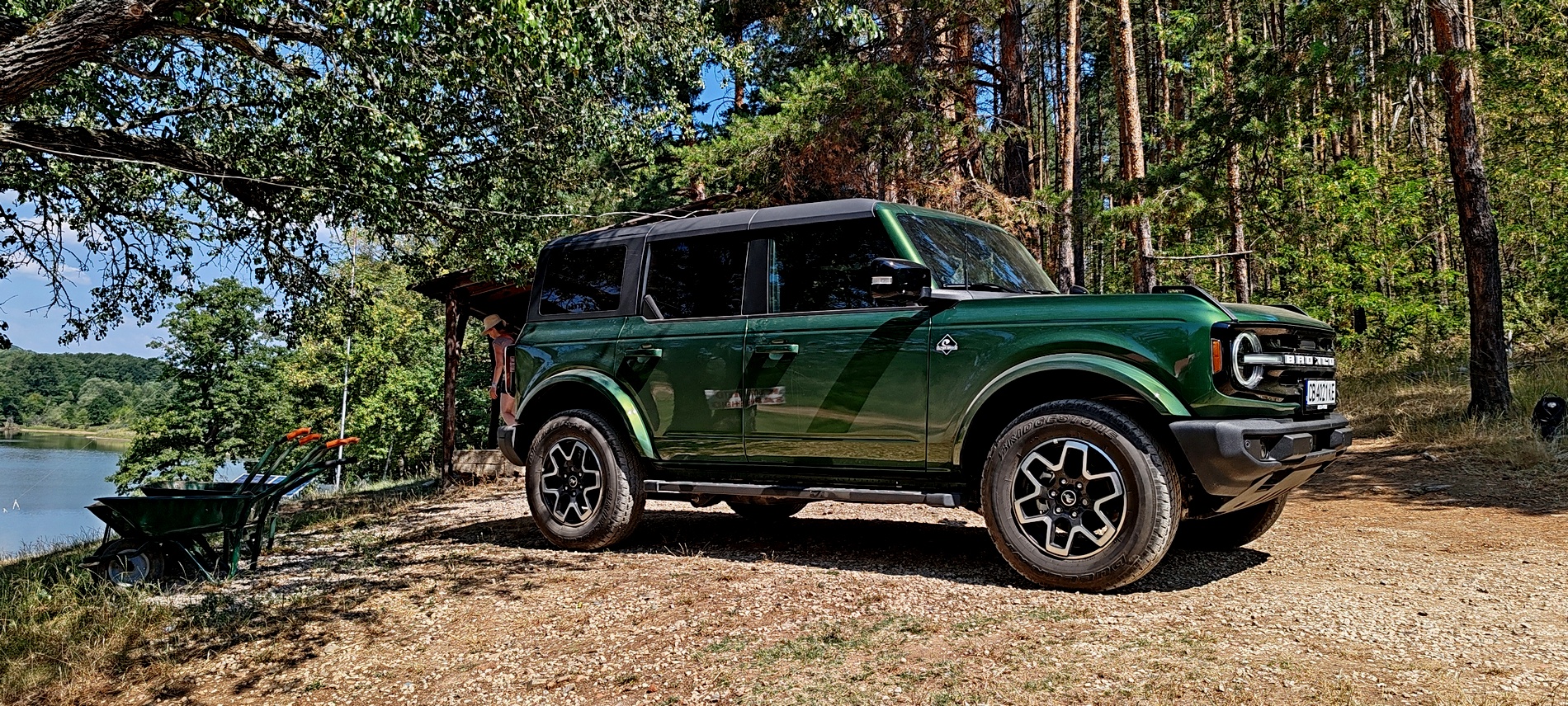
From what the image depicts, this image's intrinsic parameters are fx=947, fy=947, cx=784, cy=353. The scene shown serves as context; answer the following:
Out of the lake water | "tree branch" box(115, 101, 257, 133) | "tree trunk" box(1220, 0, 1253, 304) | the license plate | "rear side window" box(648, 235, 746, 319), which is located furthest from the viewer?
the lake water

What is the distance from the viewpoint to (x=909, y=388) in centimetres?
523

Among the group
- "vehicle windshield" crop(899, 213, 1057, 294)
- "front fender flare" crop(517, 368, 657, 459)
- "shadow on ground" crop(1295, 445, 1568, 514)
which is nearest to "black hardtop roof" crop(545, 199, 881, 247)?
"vehicle windshield" crop(899, 213, 1057, 294)

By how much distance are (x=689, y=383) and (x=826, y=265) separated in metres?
1.18

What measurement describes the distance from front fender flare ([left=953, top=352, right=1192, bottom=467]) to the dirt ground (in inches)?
36.7

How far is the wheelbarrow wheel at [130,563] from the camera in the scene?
18.8 feet

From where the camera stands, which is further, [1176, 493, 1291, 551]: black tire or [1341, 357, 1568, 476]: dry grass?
[1341, 357, 1568, 476]: dry grass

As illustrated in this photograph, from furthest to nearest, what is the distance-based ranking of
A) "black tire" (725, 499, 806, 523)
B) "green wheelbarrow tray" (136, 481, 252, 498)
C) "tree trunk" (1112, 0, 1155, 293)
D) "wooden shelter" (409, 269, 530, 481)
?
"tree trunk" (1112, 0, 1155, 293)
"wooden shelter" (409, 269, 530, 481)
"black tire" (725, 499, 806, 523)
"green wheelbarrow tray" (136, 481, 252, 498)

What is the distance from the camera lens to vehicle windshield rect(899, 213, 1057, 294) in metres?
5.43

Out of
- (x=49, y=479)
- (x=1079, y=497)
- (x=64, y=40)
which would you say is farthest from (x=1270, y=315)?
(x=49, y=479)

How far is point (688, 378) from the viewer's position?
20.0 feet

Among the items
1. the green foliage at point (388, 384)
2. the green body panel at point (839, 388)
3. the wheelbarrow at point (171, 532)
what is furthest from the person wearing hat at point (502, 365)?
the green foliage at point (388, 384)

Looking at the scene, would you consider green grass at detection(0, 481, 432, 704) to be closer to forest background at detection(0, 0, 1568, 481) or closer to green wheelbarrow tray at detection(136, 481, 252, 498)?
green wheelbarrow tray at detection(136, 481, 252, 498)

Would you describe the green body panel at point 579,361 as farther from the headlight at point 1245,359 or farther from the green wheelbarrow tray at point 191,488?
the headlight at point 1245,359

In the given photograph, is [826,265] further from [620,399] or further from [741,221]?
[620,399]
